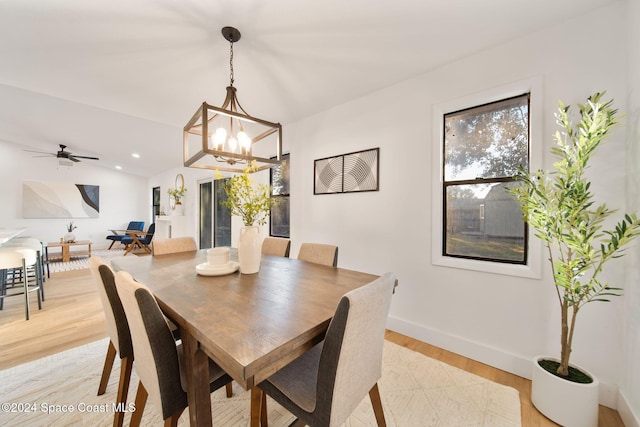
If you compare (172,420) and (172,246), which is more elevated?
(172,246)

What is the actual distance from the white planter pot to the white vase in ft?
6.24

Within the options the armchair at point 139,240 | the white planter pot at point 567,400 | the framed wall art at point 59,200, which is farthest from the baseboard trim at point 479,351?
the framed wall art at point 59,200

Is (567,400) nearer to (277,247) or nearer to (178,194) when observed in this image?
(277,247)

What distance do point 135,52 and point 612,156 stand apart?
364 centimetres

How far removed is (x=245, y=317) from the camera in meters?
0.98

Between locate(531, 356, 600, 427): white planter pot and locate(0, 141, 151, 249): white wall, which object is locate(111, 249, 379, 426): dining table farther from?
locate(0, 141, 151, 249): white wall

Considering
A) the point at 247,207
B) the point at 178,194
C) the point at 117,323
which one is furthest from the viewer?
the point at 178,194

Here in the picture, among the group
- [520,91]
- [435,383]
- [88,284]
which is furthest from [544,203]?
[88,284]

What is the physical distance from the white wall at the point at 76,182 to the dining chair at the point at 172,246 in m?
6.90

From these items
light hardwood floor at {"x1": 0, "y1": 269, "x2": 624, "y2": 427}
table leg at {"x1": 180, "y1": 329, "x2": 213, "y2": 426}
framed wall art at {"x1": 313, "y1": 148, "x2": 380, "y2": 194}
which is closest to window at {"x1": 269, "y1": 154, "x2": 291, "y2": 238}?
framed wall art at {"x1": 313, "y1": 148, "x2": 380, "y2": 194}

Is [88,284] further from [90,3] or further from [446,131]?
[446,131]

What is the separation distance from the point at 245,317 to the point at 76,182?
362 inches

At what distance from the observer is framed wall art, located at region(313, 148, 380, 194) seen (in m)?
2.62

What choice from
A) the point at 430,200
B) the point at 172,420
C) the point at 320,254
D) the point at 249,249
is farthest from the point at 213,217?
the point at 172,420
